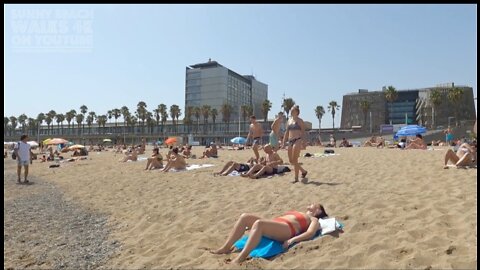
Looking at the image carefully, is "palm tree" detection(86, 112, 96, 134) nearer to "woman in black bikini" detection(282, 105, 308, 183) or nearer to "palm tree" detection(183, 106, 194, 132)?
"palm tree" detection(183, 106, 194, 132)

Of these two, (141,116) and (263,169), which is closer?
(263,169)

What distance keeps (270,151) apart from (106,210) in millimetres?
4396

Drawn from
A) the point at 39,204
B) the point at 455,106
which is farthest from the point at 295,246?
the point at 455,106

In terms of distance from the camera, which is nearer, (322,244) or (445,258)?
(445,258)

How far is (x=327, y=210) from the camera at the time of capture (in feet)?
18.5

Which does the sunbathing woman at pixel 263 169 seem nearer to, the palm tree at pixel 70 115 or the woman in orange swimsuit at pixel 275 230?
the woman in orange swimsuit at pixel 275 230

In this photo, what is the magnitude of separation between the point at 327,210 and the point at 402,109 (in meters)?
101

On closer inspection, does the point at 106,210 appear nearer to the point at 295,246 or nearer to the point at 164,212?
the point at 164,212

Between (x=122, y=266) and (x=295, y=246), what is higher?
(x=295, y=246)

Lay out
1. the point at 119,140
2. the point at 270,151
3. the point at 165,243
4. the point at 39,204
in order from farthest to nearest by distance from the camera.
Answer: the point at 119,140
the point at 270,151
the point at 39,204
the point at 165,243

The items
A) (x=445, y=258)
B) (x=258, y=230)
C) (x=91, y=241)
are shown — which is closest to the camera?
(x=445, y=258)

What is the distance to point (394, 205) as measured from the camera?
17.9 ft

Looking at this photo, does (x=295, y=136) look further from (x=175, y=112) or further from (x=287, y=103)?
(x=175, y=112)

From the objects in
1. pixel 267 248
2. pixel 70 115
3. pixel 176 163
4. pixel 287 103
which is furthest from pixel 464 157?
pixel 70 115
